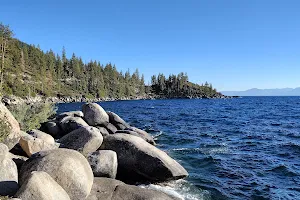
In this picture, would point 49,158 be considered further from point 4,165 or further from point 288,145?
point 288,145

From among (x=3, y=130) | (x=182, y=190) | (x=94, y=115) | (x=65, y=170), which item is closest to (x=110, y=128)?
(x=94, y=115)

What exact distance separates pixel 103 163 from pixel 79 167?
300 centimetres

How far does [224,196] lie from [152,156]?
3.99m

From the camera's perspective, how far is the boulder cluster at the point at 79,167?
30.0 ft

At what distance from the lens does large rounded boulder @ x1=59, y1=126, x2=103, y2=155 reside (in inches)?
599

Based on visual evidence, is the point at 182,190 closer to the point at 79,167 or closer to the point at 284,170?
the point at 79,167

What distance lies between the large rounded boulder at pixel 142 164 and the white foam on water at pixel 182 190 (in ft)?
1.54

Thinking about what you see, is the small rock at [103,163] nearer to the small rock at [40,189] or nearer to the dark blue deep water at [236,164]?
the dark blue deep water at [236,164]

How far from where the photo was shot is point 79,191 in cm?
1010

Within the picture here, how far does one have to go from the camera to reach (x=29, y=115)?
2498cm

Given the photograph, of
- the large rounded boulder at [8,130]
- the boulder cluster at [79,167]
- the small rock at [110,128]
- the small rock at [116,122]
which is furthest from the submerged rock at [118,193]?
the small rock at [116,122]

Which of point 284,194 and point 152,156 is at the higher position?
point 152,156

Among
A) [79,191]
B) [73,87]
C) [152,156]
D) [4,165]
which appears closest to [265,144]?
[152,156]

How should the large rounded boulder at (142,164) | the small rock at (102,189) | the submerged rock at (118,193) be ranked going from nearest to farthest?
the small rock at (102,189) < the submerged rock at (118,193) < the large rounded boulder at (142,164)
